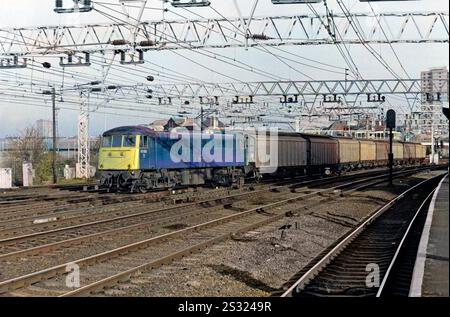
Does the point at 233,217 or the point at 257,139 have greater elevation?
the point at 257,139

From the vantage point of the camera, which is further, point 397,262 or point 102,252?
point 102,252

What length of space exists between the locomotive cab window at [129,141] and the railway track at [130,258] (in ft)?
27.6

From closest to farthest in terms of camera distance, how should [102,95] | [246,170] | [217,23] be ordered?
[217,23], [246,170], [102,95]

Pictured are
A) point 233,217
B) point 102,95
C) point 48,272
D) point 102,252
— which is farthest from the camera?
point 102,95

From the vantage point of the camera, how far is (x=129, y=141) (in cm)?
2516

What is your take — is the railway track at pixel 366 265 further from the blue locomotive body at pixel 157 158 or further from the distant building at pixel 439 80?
the blue locomotive body at pixel 157 158

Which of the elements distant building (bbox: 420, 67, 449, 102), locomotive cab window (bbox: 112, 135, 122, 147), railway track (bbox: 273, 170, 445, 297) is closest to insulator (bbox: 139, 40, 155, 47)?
locomotive cab window (bbox: 112, 135, 122, 147)

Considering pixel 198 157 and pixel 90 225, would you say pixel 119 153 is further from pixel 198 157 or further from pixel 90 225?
pixel 90 225

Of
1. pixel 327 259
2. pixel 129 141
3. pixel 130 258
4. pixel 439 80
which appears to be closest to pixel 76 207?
pixel 129 141

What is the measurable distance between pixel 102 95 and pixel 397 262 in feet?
113

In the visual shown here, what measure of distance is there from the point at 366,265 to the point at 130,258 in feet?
14.7
